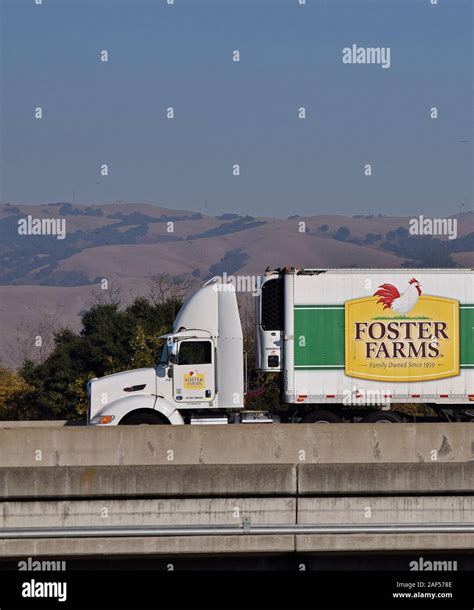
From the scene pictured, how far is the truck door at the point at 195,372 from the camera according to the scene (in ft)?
83.3

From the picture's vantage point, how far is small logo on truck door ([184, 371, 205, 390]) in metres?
25.4

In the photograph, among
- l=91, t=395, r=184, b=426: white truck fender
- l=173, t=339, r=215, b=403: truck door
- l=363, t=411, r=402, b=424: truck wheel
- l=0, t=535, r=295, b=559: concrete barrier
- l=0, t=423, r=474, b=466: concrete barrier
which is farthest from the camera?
l=363, t=411, r=402, b=424: truck wheel

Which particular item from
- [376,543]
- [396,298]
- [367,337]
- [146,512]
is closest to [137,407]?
[367,337]

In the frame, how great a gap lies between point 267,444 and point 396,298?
861 cm

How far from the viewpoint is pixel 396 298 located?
27.4m

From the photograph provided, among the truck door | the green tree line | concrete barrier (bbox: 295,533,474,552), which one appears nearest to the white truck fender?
the truck door

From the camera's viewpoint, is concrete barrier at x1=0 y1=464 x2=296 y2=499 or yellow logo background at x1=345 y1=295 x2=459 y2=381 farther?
yellow logo background at x1=345 y1=295 x2=459 y2=381

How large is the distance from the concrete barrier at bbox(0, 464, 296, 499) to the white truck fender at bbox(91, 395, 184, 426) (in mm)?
11438

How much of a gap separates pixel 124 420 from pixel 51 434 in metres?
5.21

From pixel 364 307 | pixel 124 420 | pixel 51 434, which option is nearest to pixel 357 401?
pixel 364 307

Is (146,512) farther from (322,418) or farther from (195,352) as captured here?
(322,418)

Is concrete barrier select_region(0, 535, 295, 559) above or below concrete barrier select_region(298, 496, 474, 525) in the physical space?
below

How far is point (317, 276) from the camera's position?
27.5 m

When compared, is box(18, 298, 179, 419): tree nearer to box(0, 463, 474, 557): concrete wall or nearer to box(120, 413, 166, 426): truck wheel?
box(120, 413, 166, 426): truck wheel
